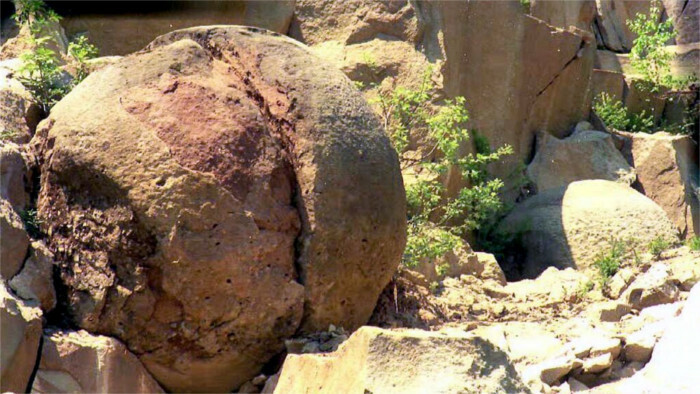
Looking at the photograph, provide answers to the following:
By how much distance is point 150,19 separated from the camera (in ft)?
34.6

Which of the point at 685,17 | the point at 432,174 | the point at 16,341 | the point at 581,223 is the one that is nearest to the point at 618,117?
the point at 581,223

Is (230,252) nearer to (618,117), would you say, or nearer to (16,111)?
(16,111)

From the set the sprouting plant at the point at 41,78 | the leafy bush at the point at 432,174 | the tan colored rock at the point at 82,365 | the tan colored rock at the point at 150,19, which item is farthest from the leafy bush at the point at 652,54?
the tan colored rock at the point at 82,365

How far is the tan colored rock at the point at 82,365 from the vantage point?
5.59m

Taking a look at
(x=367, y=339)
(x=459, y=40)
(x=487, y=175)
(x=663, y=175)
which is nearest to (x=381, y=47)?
A: (x=459, y=40)

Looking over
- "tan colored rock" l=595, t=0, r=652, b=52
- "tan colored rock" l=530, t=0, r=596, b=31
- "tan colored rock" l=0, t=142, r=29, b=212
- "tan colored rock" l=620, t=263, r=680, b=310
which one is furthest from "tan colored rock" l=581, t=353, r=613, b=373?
"tan colored rock" l=595, t=0, r=652, b=52

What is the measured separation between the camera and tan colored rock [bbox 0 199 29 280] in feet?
18.6

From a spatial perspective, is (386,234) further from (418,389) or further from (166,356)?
(418,389)

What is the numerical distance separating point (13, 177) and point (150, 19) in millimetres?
4700

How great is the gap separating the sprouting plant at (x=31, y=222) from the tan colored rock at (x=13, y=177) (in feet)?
0.12

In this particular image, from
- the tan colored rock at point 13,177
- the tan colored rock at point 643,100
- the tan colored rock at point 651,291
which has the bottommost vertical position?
the tan colored rock at point 643,100

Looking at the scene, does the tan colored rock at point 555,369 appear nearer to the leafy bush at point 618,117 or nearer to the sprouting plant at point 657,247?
the sprouting plant at point 657,247

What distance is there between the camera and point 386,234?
6340 millimetres

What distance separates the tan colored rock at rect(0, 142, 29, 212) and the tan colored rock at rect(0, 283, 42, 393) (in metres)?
0.63
